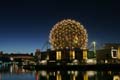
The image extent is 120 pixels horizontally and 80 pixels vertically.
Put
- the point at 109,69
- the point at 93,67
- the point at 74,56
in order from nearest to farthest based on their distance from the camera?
the point at 109,69 → the point at 93,67 → the point at 74,56

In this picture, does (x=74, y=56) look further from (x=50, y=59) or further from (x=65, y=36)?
(x=65, y=36)

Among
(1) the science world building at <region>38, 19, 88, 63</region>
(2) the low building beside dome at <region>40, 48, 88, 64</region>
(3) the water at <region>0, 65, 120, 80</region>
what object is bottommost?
(3) the water at <region>0, 65, 120, 80</region>

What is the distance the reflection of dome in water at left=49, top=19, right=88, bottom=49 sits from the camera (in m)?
61.4

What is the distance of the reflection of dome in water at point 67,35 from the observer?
61.4 meters

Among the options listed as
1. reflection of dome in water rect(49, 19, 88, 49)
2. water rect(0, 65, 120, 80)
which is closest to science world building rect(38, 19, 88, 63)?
reflection of dome in water rect(49, 19, 88, 49)

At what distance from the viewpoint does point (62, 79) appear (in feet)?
146

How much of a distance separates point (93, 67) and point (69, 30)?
7.38 metres

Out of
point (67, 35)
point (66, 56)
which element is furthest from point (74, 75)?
point (66, 56)

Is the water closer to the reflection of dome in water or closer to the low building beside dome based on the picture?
the reflection of dome in water

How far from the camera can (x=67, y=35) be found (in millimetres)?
62250

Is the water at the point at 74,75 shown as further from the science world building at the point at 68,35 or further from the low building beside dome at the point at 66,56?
the low building beside dome at the point at 66,56

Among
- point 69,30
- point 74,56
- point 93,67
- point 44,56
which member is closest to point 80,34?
point 69,30

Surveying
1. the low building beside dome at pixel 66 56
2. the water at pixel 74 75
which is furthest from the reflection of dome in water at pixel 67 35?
the low building beside dome at pixel 66 56

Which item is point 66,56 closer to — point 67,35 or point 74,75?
point 67,35
